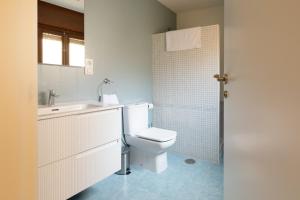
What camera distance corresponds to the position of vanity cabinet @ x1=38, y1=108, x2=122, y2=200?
1396 millimetres

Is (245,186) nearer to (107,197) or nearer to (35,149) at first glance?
(35,149)

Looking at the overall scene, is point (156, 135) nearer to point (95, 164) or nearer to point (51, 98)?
point (95, 164)

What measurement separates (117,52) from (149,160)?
1.38 meters

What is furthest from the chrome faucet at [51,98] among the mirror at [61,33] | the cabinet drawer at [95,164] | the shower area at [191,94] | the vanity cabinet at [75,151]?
the shower area at [191,94]

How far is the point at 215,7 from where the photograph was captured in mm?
3428

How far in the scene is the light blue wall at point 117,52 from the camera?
2.02m

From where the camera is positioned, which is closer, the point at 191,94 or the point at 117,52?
the point at 117,52

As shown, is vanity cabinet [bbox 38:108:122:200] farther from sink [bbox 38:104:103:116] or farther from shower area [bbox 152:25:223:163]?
shower area [bbox 152:25:223:163]

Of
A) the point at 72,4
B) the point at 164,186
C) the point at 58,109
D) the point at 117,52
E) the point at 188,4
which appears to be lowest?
the point at 164,186

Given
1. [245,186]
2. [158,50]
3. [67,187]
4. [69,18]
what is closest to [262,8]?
[245,186]

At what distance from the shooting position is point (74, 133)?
158 centimetres

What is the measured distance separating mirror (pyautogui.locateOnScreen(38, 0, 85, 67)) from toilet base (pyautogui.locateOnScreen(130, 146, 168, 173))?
1.27 meters

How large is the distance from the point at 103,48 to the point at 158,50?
1110 millimetres

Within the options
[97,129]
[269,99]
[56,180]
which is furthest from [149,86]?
[269,99]
